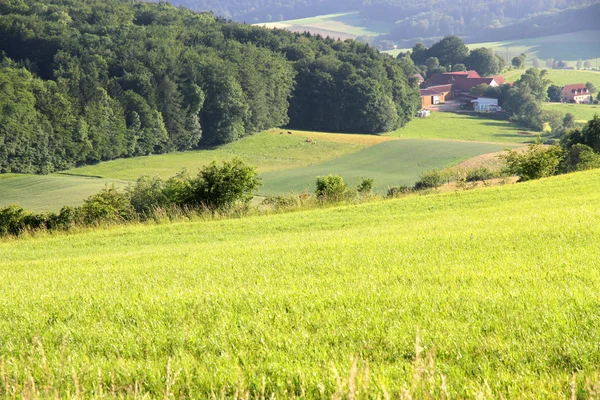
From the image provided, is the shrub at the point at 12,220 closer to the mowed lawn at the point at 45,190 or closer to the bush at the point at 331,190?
the bush at the point at 331,190

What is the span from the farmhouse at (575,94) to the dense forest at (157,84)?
165 feet

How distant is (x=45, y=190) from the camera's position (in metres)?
65.8

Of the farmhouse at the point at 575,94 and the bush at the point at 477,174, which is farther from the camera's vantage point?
the farmhouse at the point at 575,94

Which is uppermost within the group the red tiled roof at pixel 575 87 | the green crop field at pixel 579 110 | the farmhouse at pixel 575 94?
the red tiled roof at pixel 575 87

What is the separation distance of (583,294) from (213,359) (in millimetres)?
3569

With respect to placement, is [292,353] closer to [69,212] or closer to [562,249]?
[562,249]

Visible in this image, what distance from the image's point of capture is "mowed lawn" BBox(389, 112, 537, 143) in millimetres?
110500

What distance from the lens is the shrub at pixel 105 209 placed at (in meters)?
26.4

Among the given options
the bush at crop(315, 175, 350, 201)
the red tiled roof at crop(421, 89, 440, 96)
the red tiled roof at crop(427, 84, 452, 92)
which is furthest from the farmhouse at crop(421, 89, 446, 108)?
the bush at crop(315, 175, 350, 201)

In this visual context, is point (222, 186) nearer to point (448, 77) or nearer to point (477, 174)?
point (477, 174)

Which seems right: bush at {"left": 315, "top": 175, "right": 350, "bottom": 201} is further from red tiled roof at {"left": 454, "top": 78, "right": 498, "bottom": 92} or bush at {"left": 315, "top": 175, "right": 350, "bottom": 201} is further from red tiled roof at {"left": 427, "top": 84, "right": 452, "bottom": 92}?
red tiled roof at {"left": 427, "top": 84, "right": 452, "bottom": 92}

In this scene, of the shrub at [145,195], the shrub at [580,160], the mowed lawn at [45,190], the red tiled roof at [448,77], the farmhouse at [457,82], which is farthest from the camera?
the red tiled roof at [448,77]

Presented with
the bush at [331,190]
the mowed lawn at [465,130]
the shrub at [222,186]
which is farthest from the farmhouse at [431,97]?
the shrub at [222,186]

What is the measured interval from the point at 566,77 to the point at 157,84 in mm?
128008
